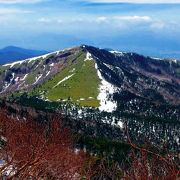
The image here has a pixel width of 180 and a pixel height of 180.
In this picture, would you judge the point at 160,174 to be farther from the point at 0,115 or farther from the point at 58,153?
the point at 0,115

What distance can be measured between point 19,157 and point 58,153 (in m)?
2.85

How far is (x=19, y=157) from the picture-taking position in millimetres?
15086

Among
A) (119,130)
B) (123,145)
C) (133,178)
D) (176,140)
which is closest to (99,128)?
(119,130)

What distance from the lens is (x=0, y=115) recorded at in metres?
20.2

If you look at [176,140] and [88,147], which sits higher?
[88,147]

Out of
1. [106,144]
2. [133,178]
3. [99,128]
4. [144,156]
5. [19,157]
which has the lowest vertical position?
[99,128]

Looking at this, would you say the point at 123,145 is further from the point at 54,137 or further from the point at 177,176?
the point at 177,176

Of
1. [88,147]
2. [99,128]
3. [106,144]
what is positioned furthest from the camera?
[99,128]

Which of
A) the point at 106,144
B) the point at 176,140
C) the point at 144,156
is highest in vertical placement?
the point at 144,156

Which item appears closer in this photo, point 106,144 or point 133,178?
point 133,178

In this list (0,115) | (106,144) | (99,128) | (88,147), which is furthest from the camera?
(99,128)

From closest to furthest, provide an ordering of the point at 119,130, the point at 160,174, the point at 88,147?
the point at 160,174 < the point at 88,147 < the point at 119,130

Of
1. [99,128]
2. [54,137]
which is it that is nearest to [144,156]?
[54,137]

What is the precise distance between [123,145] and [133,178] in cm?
12037
